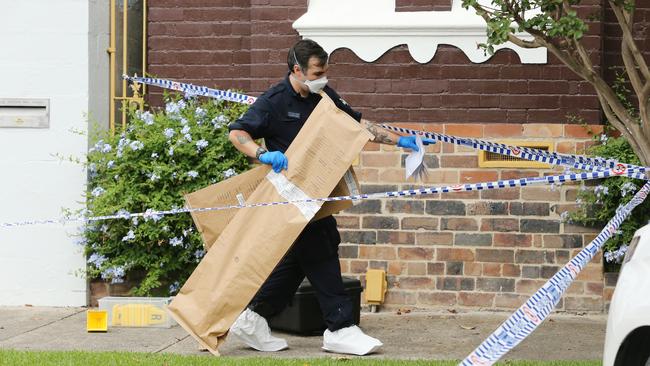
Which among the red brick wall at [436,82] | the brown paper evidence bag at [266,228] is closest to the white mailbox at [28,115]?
the red brick wall at [436,82]

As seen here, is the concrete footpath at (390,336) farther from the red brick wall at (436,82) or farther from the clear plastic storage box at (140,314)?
the red brick wall at (436,82)

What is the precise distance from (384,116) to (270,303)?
241cm

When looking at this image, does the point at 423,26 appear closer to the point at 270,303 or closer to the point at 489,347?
the point at 270,303

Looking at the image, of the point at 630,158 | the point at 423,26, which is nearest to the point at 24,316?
the point at 423,26

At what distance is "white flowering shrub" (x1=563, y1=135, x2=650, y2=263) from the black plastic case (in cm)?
206

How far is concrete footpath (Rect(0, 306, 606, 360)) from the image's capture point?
732cm

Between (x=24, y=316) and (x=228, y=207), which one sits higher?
(x=228, y=207)

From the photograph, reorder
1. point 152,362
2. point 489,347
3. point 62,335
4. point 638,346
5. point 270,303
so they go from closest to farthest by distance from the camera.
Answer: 1. point 638,346
2. point 489,347
3. point 152,362
4. point 270,303
5. point 62,335

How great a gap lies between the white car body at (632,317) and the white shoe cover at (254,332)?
9.88ft

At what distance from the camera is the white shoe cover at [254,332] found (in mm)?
7281

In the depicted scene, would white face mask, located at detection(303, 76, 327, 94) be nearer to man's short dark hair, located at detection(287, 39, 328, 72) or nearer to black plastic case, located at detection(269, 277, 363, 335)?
man's short dark hair, located at detection(287, 39, 328, 72)

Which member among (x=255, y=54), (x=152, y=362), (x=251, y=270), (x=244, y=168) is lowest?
(x=152, y=362)

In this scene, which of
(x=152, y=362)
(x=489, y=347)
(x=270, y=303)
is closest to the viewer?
(x=489, y=347)

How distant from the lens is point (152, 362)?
6.76 m
